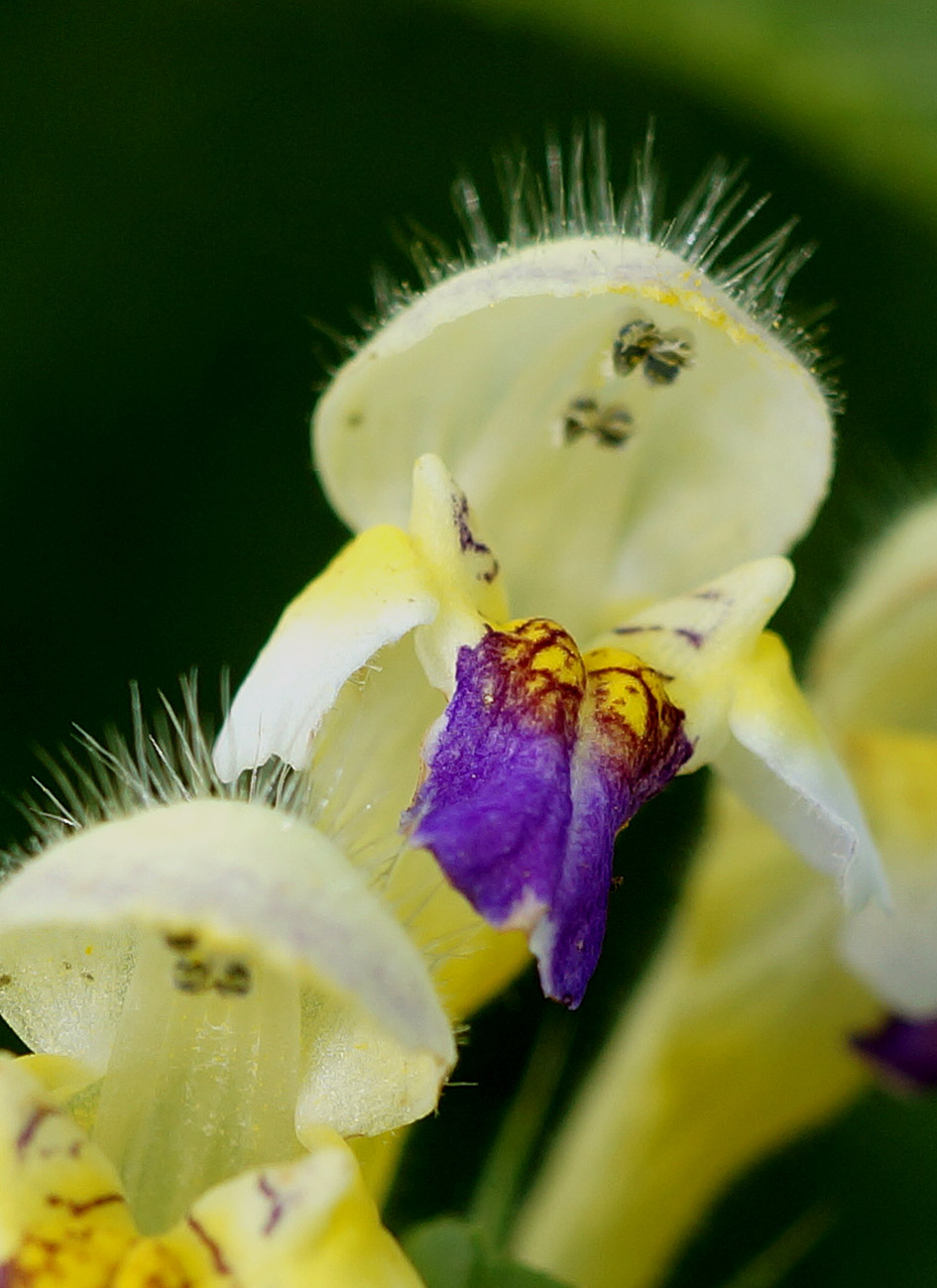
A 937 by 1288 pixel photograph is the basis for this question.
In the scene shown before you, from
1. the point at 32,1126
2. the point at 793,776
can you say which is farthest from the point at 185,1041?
the point at 793,776

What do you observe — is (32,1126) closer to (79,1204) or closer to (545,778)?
(79,1204)

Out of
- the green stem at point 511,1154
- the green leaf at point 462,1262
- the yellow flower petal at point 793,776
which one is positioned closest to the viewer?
the green leaf at point 462,1262

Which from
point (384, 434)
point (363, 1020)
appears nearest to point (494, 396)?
point (384, 434)

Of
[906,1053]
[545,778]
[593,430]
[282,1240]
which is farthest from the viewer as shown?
[906,1053]

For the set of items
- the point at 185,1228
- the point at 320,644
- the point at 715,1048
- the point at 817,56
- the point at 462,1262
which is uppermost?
the point at 817,56

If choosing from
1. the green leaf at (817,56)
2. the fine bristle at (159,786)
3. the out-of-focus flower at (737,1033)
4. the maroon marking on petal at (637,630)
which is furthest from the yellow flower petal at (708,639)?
the green leaf at (817,56)

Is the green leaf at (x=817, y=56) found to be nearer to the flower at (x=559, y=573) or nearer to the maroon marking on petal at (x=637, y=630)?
the flower at (x=559, y=573)

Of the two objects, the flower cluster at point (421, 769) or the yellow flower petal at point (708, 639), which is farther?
the yellow flower petal at point (708, 639)
